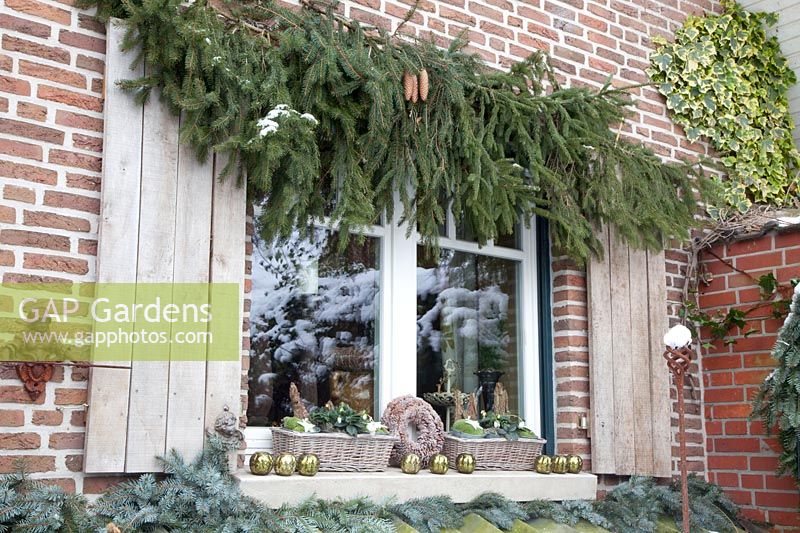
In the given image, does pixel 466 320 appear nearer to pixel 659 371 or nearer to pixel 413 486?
pixel 659 371

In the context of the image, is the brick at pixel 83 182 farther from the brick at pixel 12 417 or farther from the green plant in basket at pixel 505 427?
the green plant in basket at pixel 505 427

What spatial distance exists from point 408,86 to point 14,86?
156 centimetres

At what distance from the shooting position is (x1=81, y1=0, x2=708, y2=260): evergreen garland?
3438 millimetres

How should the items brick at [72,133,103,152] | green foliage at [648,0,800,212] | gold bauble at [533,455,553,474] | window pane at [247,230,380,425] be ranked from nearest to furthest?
brick at [72,133,103,152]
window pane at [247,230,380,425]
gold bauble at [533,455,553,474]
green foliage at [648,0,800,212]

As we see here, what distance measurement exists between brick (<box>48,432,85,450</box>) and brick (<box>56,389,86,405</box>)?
11cm

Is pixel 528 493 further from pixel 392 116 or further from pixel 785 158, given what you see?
pixel 785 158

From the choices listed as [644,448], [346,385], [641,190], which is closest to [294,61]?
[346,385]

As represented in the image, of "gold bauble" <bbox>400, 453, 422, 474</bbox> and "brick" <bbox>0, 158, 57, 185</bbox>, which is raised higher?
"brick" <bbox>0, 158, 57, 185</bbox>

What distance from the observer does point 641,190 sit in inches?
179

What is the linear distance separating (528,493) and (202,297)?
177 centimetres

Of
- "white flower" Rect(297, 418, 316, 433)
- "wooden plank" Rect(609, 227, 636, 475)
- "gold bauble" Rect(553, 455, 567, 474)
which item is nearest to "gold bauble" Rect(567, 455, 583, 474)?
"gold bauble" Rect(553, 455, 567, 474)

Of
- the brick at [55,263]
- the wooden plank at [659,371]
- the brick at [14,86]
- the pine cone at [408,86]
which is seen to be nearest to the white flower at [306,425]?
the brick at [55,263]

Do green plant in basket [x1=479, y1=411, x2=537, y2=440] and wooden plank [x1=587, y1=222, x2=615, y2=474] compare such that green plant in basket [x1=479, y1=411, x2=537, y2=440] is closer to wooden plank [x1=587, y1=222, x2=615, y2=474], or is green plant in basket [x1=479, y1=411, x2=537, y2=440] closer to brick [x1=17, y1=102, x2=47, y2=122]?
wooden plank [x1=587, y1=222, x2=615, y2=474]

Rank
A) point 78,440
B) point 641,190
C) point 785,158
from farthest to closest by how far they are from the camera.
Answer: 1. point 785,158
2. point 641,190
3. point 78,440
